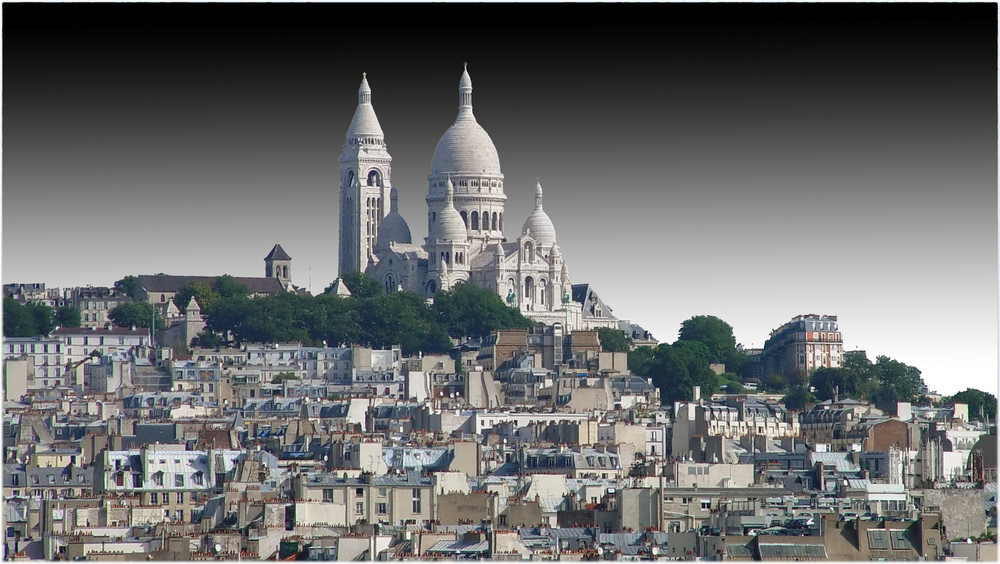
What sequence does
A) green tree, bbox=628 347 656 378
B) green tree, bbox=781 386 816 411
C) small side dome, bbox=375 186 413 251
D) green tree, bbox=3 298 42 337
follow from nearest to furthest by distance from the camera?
green tree, bbox=781 386 816 411 < green tree, bbox=628 347 656 378 < green tree, bbox=3 298 42 337 < small side dome, bbox=375 186 413 251

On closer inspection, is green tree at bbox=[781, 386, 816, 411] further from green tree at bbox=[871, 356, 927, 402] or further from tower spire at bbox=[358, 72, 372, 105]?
tower spire at bbox=[358, 72, 372, 105]

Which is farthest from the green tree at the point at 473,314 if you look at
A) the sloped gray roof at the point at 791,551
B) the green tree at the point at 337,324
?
the sloped gray roof at the point at 791,551

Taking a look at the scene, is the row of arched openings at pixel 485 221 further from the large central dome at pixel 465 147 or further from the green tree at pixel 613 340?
the green tree at pixel 613 340

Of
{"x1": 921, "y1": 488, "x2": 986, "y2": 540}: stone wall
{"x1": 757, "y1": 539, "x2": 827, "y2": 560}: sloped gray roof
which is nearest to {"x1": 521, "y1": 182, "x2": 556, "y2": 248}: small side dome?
{"x1": 921, "y1": 488, "x2": 986, "y2": 540}: stone wall

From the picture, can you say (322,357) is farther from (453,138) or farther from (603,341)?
(453,138)

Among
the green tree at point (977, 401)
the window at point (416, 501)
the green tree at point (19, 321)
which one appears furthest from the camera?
the green tree at point (19, 321)

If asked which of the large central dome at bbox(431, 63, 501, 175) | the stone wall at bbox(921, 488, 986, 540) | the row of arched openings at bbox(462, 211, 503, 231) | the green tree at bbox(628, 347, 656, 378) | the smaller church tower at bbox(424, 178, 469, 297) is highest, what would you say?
the large central dome at bbox(431, 63, 501, 175)
